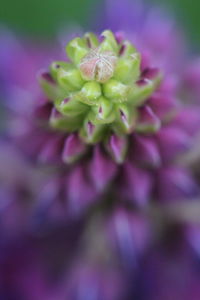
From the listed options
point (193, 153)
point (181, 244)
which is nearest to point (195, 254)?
point (181, 244)

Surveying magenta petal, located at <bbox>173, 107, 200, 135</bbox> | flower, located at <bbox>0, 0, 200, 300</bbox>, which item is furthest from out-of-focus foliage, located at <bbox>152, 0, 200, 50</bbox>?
magenta petal, located at <bbox>173, 107, 200, 135</bbox>

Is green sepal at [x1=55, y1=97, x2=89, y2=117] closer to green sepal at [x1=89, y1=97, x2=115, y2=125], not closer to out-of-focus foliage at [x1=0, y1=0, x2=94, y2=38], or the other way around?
green sepal at [x1=89, y1=97, x2=115, y2=125]

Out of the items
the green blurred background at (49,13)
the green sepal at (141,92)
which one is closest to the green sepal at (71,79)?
the green sepal at (141,92)

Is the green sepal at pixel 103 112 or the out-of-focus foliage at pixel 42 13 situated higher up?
the out-of-focus foliage at pixel 42 13

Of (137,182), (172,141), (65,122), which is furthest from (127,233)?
(65,122)

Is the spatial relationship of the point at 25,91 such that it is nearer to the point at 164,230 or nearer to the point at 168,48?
the point at 168,48

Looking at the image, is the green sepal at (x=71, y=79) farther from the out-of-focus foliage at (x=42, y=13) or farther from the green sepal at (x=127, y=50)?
the out-of-focus foliage at (x=42, y=13)

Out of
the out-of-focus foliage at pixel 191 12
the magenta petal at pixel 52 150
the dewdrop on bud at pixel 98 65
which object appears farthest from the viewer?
the out-of-focus foliage at pixel 191 12

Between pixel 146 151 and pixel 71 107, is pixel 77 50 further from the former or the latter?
pixel 146 151
